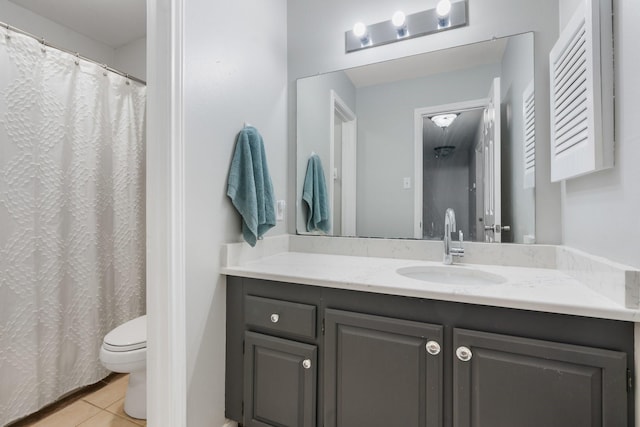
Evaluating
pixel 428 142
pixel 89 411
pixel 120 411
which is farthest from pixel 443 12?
pixel 89 411

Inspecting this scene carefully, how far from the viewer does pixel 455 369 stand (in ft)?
3.25

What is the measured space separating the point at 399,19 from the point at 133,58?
2.28 metres

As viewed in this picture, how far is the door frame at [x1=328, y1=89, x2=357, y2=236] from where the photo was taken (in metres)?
1.79

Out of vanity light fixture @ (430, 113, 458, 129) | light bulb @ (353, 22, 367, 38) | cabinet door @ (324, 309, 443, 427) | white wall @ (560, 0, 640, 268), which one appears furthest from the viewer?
light bulb @ (353, 22, 367, 38)

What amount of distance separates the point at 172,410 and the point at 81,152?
1.58 m

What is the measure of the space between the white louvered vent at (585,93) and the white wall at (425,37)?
19 cm

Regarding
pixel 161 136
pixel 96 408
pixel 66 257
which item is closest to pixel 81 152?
pixel 66 257

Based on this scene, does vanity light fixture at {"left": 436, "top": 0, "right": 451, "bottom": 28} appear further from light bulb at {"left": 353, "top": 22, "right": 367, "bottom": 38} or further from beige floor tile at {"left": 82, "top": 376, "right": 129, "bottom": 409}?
beige floor tile at {"left": 82, "top": 376, "right": 129, "bottom": 409}

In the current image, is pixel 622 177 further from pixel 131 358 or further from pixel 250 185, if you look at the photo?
pixel 131 358

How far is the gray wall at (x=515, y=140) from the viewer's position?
55.5 inches

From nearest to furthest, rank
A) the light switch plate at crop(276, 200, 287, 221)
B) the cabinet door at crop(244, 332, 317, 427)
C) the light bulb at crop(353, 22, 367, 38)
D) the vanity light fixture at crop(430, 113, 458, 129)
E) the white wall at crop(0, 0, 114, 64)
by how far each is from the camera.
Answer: the cabinet door at crop(244, 332, 317, 427)
the vanity light fixture at crop(430, 113, 458, 129)
the light bulb at crop(353, 22, 367, 38)
the light switch plate at crop(276, 200, 287, 221)
the white wall at crop(0, 0, 114, 64)

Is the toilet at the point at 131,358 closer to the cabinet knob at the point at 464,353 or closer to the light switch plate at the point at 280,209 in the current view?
the light switch plate at the point at 280,209

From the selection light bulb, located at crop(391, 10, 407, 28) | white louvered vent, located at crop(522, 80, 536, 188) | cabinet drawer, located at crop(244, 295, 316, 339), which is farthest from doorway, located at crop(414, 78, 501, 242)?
cabinet drawer, located at crop(244, 295, 316, 339)

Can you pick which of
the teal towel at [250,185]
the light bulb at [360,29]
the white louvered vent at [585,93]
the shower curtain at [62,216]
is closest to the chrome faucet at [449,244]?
the white louvered vent at [585,93]
